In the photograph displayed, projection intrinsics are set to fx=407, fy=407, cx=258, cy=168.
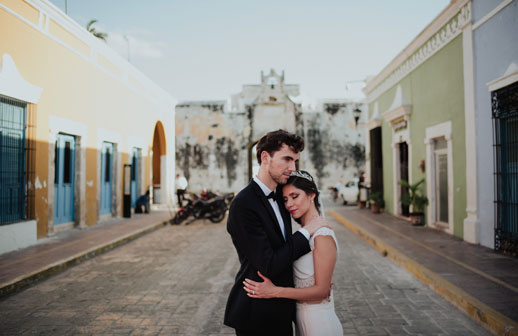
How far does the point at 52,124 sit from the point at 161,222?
16.2ft

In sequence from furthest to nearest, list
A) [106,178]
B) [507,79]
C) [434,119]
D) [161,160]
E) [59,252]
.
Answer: [161,160] < [106,178] < [434,119] < [59,252] < [507,79]

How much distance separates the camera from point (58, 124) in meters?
9.88

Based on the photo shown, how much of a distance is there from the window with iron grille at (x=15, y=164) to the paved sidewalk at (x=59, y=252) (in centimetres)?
83

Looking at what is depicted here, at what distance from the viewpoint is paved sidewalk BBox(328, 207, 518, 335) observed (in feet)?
14.0

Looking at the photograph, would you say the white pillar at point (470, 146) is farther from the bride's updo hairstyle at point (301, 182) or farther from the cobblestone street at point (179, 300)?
the bride's updo hairstyle at point (301, 182)

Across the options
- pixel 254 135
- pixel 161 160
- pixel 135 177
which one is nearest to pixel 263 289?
pixel 135 177

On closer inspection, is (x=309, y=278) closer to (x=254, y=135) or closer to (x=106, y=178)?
(x=106, y=178)

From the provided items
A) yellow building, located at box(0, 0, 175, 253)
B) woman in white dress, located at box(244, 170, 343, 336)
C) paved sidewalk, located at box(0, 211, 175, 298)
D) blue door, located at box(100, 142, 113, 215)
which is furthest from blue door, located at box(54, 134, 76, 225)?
woman in white dress, located at box(244, 170, 343, 336)

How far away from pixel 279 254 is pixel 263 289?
19 centimetres

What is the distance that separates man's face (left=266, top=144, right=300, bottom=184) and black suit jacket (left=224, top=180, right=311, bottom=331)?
0.13 metres

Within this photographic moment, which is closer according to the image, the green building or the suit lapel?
the suit lapel

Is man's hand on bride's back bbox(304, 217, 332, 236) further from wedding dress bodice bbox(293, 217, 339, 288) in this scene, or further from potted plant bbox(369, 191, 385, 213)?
potted plant bbox(369, 191, 385, 213)

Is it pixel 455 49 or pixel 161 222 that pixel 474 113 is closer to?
pixel 455 49

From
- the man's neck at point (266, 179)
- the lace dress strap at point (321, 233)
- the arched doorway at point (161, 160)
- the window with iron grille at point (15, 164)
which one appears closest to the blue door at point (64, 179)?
the window with iron grille at point (15, 164)
